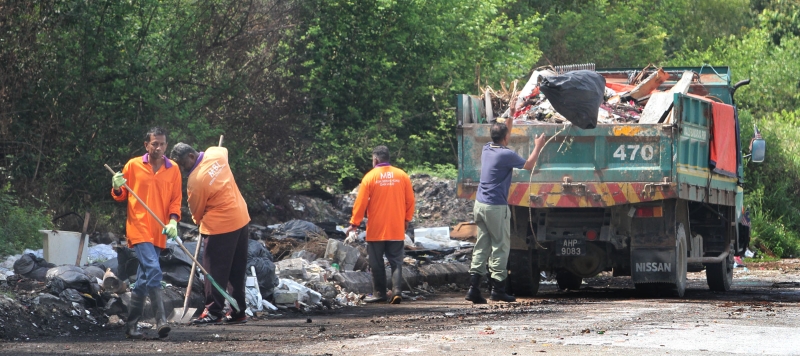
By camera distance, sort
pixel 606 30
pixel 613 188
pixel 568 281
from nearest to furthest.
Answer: pixel 613 188 < pixel 568 281 < pixel 606 30

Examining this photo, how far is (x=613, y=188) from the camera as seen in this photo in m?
11.0

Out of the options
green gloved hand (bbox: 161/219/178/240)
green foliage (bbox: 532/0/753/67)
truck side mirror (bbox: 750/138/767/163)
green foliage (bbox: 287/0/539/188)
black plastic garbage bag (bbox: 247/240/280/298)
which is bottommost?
black plastic garbage bag (bbox: 247/240/280/298)

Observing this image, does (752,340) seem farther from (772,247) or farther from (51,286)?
(772,247)

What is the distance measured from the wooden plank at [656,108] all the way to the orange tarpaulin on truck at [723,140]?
779mm

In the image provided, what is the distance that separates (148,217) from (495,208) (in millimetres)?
3685

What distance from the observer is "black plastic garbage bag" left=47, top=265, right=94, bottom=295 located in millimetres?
9141

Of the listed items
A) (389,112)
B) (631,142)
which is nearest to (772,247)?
(389,112)

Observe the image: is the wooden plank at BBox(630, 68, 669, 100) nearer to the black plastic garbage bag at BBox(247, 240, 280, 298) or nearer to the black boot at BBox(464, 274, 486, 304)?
the black boot at BBox(464, 274, 486, 304)

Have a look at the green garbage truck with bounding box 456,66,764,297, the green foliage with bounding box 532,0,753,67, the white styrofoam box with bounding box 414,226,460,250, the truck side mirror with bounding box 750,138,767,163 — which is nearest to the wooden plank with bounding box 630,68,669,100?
the green garbage truck with bounding box 456,66,764,297

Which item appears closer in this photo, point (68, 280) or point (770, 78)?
point (68, 280)

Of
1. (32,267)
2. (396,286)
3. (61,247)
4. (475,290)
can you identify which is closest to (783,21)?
(396,286)

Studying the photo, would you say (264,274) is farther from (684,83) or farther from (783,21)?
(783,21)

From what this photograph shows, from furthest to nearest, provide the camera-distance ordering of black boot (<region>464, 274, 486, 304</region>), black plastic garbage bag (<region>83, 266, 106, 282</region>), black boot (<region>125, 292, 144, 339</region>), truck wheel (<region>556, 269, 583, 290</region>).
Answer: truck wheel (<region>556, 269, 583, 290</region>) < black boot (<region>464, 274, 486, 304</region>) < black plastic garbage bag (<region>83, 266, 106, 282</region>) < black boot (<region>125, 292, 144, 339</region>)

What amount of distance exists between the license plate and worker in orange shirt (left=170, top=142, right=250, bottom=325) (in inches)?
141
